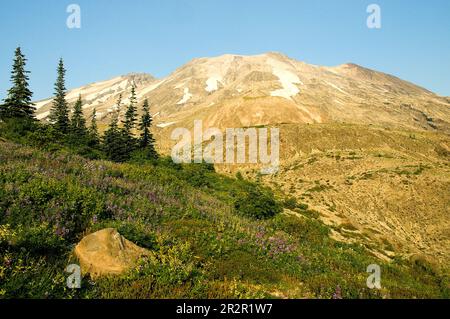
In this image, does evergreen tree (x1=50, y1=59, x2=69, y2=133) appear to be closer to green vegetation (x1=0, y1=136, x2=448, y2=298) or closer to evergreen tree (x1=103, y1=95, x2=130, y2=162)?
evergreen tree (x1=103, y1=95, x2=130, y2=162)

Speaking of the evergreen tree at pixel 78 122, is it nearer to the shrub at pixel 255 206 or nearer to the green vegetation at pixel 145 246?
the shrub at pixel 255 206

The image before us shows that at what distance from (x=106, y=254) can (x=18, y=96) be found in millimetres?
48879

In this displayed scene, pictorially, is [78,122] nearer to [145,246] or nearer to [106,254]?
[145,246]

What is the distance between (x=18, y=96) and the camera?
46781 mm

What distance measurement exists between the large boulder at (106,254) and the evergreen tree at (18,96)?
151ft

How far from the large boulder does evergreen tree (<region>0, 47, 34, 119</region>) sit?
4598 centimetres

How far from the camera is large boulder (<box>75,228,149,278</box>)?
649cm

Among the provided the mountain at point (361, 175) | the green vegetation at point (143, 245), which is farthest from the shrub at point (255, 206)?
the mountain at point (361, 175)

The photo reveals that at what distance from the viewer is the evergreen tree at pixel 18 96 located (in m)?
45.8

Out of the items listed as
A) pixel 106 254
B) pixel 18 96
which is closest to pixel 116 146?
pixel 18 96

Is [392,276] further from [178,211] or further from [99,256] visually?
[99,256]
